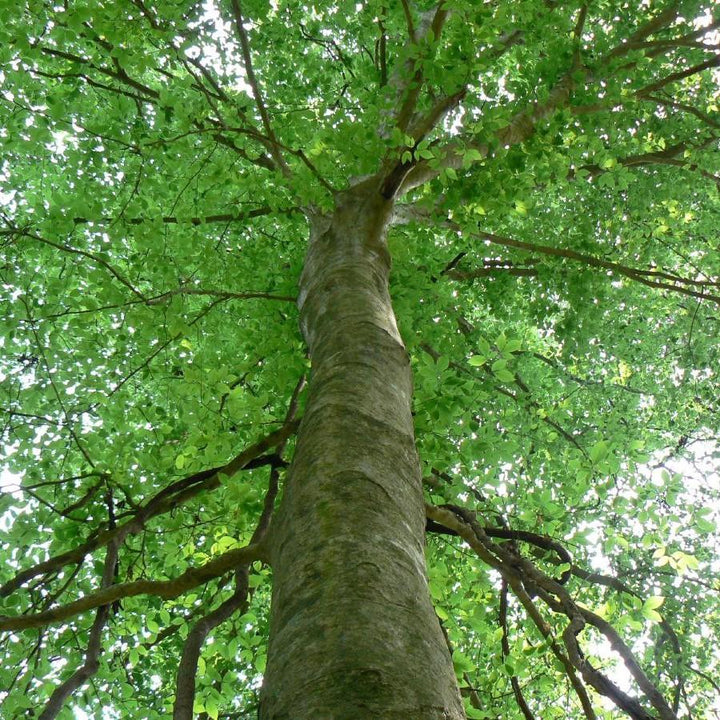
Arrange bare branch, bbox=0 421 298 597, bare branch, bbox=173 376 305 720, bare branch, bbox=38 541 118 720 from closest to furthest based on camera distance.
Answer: bare branch, bbox=173 376 305 720 < bare branch, bbox=38 541 118 720 < bare branch, bbox=0 421 298 597

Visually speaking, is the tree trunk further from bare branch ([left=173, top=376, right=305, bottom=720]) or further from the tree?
bare branch ([left=173, top=376, right=305, bottom=720])

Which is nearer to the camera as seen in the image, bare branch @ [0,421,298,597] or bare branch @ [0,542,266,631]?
bare branch @ [0,542,266,631]

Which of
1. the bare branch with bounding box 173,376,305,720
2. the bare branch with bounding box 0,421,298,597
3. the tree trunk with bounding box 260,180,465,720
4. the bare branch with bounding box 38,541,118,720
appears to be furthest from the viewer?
the bare branch with bounding box 0,421,298,597

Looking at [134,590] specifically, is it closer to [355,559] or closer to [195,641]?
[195,641]

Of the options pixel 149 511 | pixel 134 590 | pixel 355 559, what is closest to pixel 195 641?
pixel 134 590

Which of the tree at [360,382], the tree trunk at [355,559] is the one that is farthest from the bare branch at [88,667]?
the tree trunk at [355,559]

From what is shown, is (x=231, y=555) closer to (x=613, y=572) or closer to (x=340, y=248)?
(x=340, y=248)

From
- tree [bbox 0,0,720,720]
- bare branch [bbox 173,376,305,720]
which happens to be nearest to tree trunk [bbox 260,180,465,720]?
tree [bbox 0,0,720,720]

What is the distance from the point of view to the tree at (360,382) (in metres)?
2.01

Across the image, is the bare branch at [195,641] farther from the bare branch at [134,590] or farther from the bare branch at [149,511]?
the bare branch at [149,511]

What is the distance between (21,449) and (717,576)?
246 inches

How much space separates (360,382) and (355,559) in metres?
0.95

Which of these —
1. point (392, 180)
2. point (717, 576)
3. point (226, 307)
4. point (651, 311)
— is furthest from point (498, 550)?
point (651, 311)

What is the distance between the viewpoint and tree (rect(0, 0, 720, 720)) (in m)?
2.01
